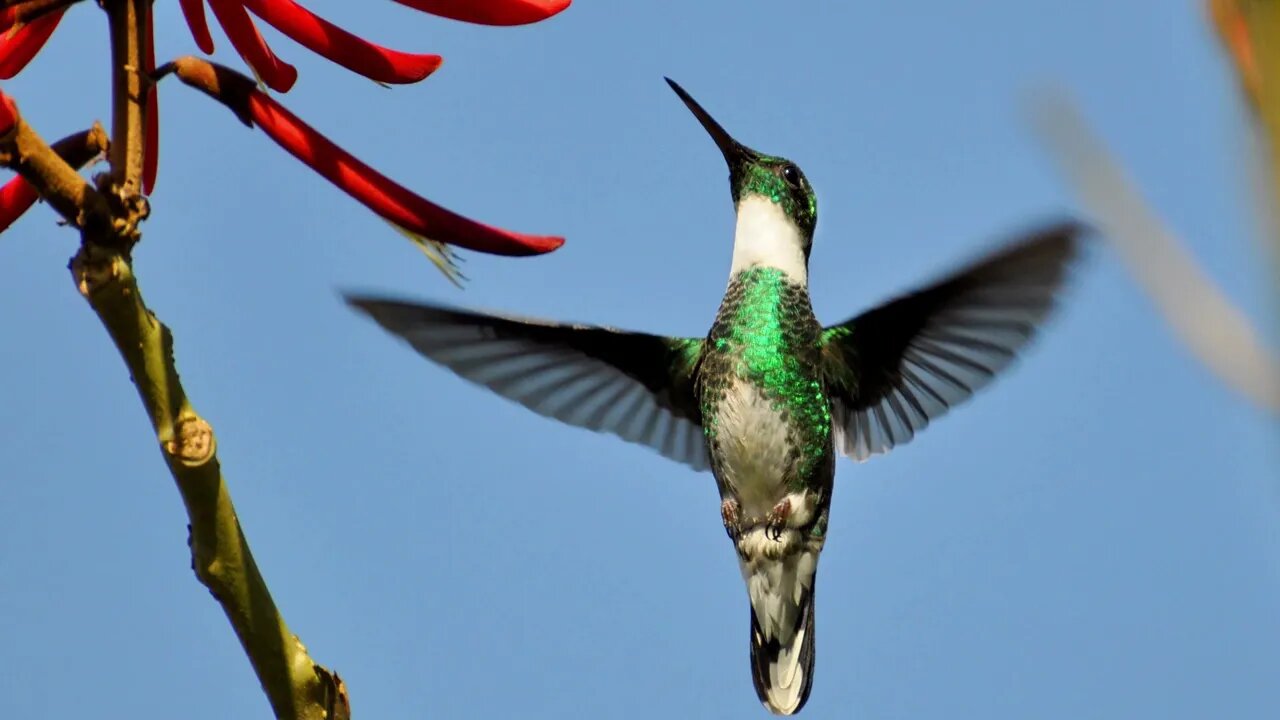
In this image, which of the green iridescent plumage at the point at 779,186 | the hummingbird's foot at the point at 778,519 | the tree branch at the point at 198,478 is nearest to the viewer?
the tree branch at the point at 198,478

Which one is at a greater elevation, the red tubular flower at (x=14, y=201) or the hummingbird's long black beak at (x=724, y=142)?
the hummingbird's long black beak at (x=724, y=142)

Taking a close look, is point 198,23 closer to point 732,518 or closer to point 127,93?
point 127,93

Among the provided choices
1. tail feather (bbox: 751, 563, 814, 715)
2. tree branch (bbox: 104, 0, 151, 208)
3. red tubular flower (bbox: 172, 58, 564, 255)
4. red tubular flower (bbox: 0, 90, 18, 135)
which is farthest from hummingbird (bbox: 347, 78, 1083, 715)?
red tubular flower (bbox: 0, 90, 18, 135)

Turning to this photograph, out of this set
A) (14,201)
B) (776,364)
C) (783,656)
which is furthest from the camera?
(776,364)

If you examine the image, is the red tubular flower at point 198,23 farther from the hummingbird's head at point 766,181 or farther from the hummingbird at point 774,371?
the hummingbird's head at point 766,181

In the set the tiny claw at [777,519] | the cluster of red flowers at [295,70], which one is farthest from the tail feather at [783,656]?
the cluster of red flowers at [295,70]

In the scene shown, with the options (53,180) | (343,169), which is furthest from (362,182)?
(53,180)

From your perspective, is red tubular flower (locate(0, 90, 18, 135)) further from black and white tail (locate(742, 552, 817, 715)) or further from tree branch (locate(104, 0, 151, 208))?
black and white tail (locate(742, 552, 817, 715))
